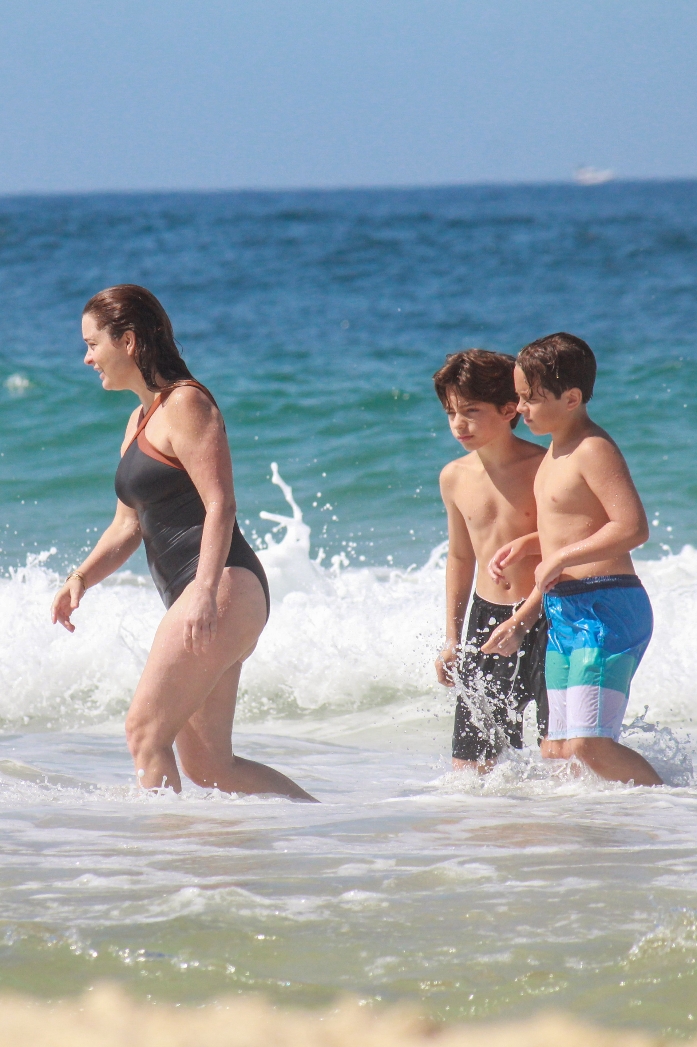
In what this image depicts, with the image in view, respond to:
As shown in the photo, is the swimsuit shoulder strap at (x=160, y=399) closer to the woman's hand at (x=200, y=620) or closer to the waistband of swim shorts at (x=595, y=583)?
the woman's hand at (x=200, y=620)

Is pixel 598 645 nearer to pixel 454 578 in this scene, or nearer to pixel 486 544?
pixel 486 544

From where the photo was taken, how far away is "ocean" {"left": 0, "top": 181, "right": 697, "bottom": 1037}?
239 cm

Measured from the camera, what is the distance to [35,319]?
18.0m

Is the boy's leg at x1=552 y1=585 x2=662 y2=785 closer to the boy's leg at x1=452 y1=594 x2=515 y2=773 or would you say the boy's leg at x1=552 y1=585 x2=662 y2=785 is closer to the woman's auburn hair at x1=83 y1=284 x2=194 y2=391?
the boy's leg at x1=452 y1=594 x2=515 y2=773

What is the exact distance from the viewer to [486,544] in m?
3.88

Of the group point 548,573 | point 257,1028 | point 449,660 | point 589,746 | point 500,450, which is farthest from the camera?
point 449,660

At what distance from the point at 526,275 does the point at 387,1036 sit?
1949 centimetres

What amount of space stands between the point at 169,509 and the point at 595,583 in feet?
4.26

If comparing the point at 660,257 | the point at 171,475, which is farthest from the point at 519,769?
the point at 660,257

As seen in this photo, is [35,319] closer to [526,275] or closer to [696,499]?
[526,275]

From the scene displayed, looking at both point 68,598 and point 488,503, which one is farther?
point 488,503

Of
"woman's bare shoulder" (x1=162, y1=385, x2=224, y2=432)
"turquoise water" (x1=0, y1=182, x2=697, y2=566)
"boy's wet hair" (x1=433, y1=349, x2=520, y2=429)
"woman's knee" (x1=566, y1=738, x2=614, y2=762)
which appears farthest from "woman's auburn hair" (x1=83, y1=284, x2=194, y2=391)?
"turquoise water" (x1=0, y1=182, x2=697, y2=566)

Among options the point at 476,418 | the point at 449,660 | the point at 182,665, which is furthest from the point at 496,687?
the point at 182,665

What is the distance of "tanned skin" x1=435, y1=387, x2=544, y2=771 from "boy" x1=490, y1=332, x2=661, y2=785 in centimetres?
22
